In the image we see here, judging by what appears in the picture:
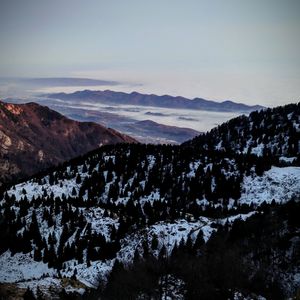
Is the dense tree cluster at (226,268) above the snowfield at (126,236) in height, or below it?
above

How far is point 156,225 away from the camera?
315 ft

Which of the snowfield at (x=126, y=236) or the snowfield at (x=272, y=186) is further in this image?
the snowfield at (x=272, y=186)

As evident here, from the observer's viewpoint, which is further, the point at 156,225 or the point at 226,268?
the point at 156,225

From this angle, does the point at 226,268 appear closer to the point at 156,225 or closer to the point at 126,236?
the point at 156,225

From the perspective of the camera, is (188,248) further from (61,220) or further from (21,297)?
(61,220)

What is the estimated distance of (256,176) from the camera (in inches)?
5743

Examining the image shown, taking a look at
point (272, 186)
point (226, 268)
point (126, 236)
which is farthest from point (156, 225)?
point (272, 186)

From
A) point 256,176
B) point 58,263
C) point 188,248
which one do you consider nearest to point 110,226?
point 58,263

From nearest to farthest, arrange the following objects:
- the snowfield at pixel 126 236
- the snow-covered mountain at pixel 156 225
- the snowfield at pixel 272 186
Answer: the snow-covered mountain at pixel 156 225 < the snowfield at pixel 126 236 < the snowfield at pixel 272 186

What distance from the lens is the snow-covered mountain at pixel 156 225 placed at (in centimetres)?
5012

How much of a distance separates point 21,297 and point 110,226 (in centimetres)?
5023

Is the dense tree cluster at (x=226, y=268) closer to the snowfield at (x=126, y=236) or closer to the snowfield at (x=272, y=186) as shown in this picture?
the snowfield at (x=126, y=236)

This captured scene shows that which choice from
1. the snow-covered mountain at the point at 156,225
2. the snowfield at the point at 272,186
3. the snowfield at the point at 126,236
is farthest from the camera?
the snowfield at the point at 272,186

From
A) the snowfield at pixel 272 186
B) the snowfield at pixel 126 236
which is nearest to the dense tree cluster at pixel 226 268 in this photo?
the snowfield at pixel 126 236
